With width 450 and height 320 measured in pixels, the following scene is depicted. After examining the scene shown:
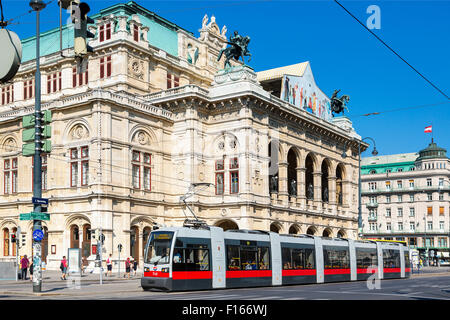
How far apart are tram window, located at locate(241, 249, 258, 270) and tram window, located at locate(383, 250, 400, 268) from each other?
15.8m

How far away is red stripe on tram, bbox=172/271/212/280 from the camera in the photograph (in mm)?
26947

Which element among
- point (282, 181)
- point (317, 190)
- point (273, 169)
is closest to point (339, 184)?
point (317, 190)

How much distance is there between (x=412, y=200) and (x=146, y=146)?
7098 cm

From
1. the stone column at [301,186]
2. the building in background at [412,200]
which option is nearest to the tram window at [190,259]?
the stone column at [301,186]

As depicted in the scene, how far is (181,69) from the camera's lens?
205 ft

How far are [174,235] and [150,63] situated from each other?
115 feet

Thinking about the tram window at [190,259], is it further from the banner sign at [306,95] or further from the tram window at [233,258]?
the banner sign at [306,95]

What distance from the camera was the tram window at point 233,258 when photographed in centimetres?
2994

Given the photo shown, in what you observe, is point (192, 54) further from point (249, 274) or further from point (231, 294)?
point (231, 294)

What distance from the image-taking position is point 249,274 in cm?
3109

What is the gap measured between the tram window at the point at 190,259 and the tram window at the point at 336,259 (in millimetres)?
11435
